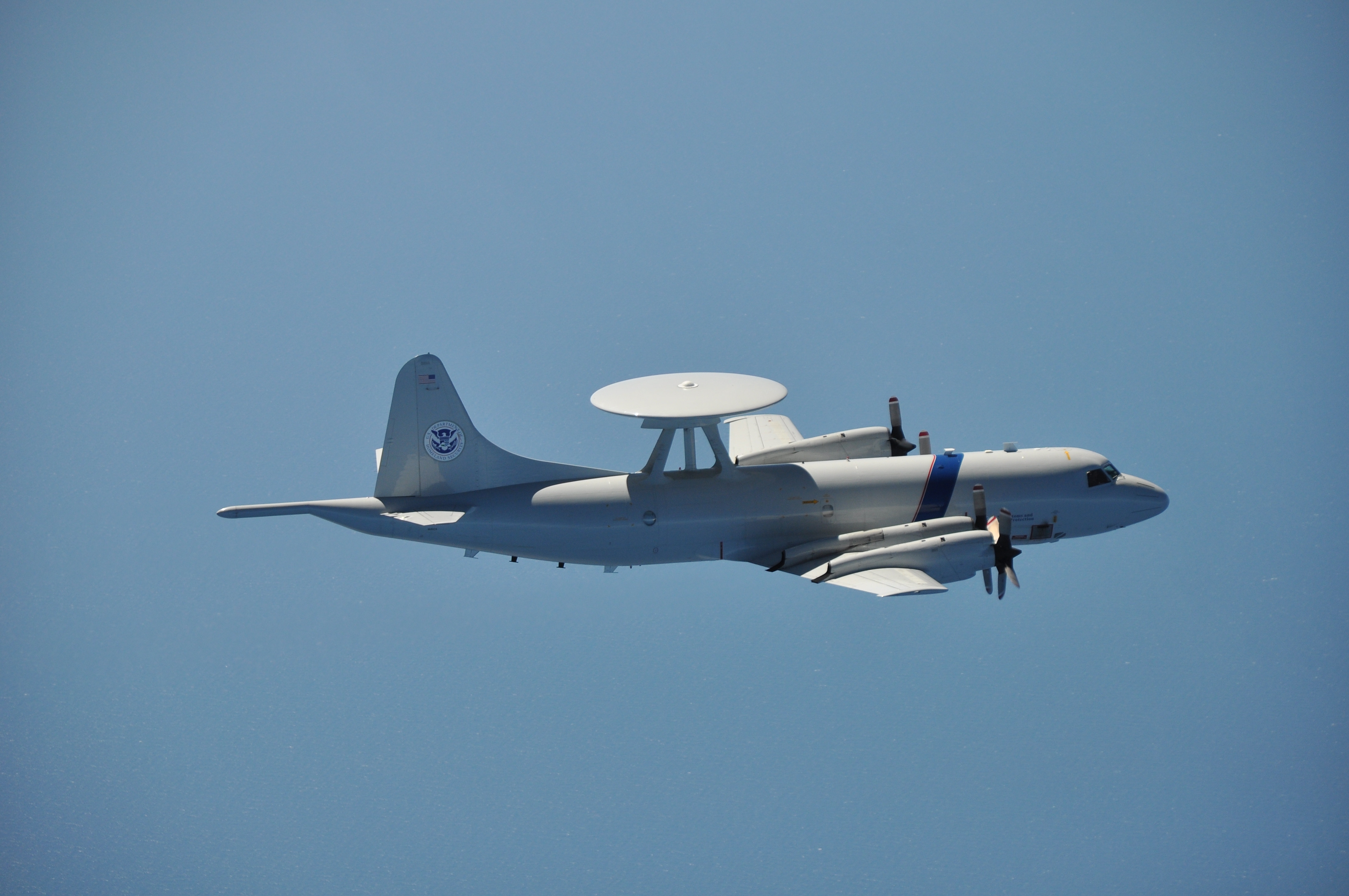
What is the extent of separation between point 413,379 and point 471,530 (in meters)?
3.99

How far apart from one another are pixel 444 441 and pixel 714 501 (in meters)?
6.99

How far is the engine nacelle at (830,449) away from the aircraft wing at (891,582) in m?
5.90

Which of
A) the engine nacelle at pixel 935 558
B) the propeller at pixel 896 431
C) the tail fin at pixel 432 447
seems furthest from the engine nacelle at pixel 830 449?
the tail fin at pixel 432 447

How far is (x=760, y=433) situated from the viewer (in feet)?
128

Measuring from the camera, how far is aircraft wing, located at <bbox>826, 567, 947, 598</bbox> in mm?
30562

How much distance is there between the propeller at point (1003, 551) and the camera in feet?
106

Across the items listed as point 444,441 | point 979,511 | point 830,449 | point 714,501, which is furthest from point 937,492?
point 444,441

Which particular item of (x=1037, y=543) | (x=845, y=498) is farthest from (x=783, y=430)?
(x=1037, y=543)

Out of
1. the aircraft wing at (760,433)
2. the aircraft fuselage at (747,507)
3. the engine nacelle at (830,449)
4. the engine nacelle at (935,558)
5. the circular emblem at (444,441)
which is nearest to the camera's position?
the engine nacelle at (935,558)

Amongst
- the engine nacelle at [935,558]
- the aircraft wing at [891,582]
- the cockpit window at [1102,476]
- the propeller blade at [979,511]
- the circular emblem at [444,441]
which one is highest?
the circular emblem at [444,441]

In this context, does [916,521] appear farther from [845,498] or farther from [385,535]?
[385,535]

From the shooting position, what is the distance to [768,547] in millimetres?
34000

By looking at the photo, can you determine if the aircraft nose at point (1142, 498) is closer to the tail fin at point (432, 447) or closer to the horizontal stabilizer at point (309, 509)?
the tail fin at point (432, 447)

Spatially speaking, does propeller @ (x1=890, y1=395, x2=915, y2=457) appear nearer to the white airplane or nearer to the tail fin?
the white airplane
